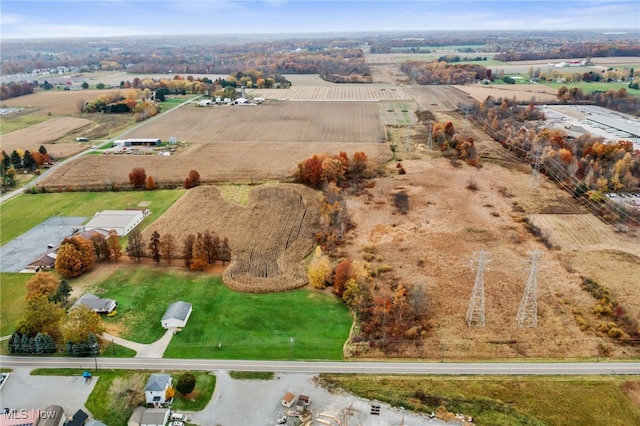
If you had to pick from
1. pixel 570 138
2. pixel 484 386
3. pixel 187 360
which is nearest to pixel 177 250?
pixel 187 360

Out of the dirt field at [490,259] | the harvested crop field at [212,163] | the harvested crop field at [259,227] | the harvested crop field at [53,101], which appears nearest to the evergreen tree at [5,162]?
the harvested crop field at [212,163]

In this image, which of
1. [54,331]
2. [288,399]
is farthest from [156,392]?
[54,331]

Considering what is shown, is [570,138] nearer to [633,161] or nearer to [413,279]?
[633,161]

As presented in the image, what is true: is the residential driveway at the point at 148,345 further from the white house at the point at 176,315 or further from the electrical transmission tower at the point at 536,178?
the electrical transmission tower at the point at 536,178

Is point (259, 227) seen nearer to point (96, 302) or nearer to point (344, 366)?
point (96, 302)

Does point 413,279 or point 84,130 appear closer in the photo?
point 413,279
